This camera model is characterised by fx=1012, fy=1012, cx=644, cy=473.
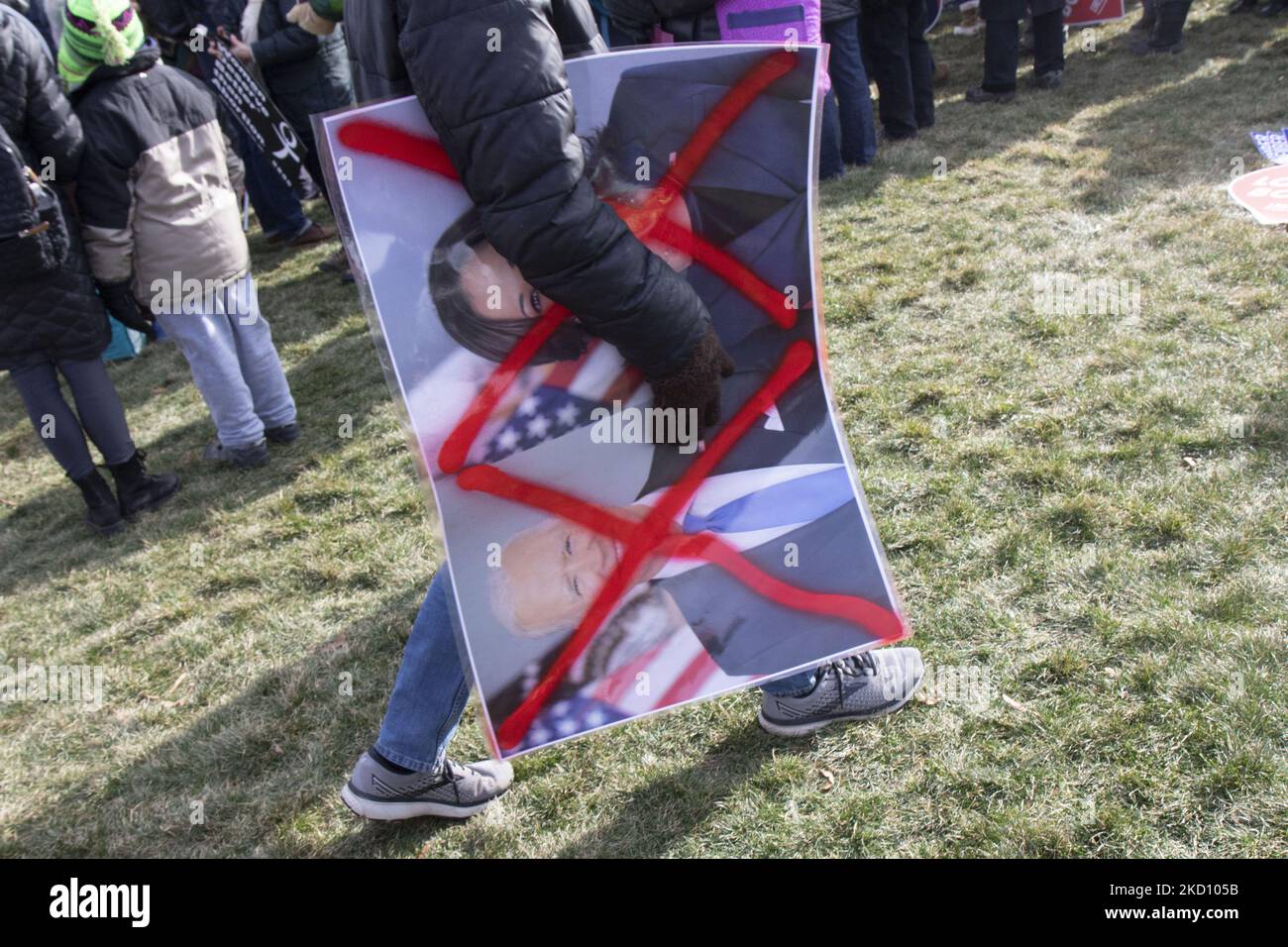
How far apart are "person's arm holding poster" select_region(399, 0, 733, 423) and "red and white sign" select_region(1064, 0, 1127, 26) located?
25.1 feet

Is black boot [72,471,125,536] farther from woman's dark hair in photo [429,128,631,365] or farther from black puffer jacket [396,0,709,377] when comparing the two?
black puffer jacket [396,0,709,377]

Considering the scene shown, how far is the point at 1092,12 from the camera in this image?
8.05 metres

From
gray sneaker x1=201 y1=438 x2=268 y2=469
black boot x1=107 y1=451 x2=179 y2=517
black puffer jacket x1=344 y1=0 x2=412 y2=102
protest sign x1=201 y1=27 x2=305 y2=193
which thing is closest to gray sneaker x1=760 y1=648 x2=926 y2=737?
black puffer jacket x1=344 y1=0 x2=412 y2=102

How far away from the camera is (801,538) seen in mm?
2199

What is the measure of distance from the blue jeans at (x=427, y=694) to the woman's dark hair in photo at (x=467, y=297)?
0.56m

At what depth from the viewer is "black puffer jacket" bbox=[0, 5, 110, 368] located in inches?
138

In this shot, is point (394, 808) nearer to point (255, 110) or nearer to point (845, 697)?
point (845, 697)

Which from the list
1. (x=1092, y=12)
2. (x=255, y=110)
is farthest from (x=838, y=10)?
(x=1092, y=12)

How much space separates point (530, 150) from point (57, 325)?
9.84 feet

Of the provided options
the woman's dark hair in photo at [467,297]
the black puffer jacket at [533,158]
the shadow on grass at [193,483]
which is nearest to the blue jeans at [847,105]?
the shadow on grass at [193,483]

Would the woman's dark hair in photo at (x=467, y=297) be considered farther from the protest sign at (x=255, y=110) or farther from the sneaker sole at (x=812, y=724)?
the protest sign at (x=255, y=110)
